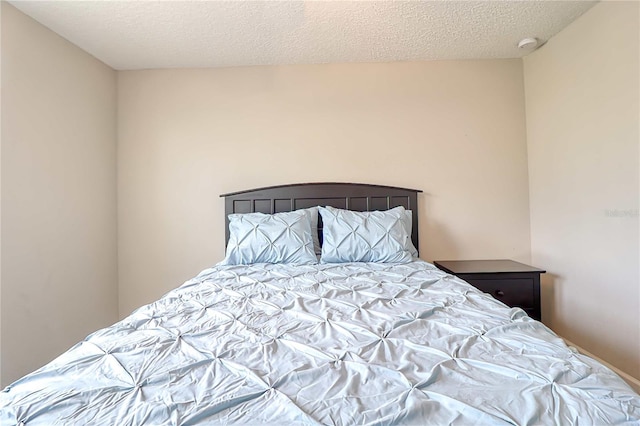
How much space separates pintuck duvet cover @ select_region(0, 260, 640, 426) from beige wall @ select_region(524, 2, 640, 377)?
130cm

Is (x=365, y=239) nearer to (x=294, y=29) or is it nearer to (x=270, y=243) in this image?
(x=270, y=243)

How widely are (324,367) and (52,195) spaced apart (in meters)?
2.29

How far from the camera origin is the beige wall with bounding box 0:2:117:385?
1.79 metres

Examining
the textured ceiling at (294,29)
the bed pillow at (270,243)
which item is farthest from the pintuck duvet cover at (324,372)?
the textured ceiling at (294,29)

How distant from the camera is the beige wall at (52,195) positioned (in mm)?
1795

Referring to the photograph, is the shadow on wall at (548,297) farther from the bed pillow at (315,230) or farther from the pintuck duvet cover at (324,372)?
the bed pillow at (315,230)

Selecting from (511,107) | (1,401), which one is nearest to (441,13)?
(511,107)

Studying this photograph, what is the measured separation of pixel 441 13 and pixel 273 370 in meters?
2.23

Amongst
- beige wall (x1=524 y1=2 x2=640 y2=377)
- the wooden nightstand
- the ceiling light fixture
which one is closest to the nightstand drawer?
the wooden nightstand

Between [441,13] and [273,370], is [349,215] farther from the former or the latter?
[273,370]

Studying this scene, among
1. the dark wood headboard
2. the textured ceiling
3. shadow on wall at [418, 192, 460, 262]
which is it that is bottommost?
shadow on wall at [418, 192, 460, 262]

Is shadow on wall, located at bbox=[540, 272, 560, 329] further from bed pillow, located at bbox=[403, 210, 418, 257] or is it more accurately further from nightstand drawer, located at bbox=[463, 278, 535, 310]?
bed pillow, located at bbox=[403, 210, 418, 257]

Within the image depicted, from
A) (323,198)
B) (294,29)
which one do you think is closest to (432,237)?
(323,198)

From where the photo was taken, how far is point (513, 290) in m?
2.09
